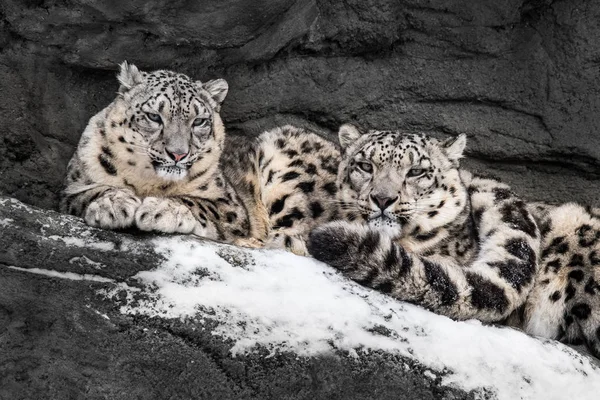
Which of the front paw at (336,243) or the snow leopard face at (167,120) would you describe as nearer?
the front paw at (336,243)

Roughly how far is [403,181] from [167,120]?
1142 mm

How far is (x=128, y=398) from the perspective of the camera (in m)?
3.60

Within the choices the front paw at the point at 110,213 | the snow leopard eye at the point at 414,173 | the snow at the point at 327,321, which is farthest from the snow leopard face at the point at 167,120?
the snow leopard eye at the point at 414,173

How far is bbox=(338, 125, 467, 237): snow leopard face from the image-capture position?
467 centimetres

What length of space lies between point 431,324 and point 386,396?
1.43ft

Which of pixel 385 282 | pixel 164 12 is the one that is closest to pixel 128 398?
pixel 385 282

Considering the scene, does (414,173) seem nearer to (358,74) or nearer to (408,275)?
(408,275)

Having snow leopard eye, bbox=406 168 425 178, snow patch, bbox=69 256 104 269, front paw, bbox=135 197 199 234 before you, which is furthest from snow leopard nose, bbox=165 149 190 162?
snow leopard eye, bbox=406 168 425 178

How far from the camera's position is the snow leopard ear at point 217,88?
5031 mm

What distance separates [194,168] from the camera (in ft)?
16.0

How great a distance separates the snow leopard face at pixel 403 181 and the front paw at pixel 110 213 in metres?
1.14

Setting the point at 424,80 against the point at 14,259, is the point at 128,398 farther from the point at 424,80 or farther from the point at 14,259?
the point at 424,80

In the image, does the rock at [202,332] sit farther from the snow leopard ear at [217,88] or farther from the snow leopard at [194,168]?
the snow leopard ear at [217,88]

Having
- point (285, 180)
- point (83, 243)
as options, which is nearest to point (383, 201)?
point (285, 180)
